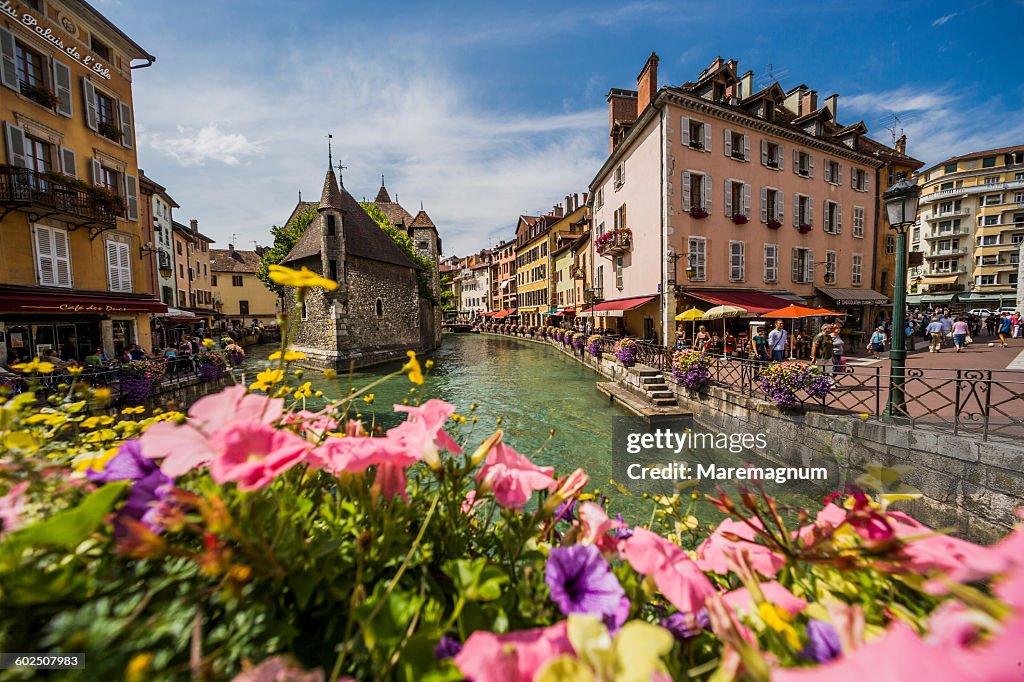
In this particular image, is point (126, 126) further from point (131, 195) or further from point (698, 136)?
point (698, 136)

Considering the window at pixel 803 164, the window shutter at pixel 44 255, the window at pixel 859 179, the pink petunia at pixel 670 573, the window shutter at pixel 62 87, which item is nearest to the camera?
the pink petunia at pixel 670 573

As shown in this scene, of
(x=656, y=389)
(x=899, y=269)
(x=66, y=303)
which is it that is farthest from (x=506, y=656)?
(x=66, y=303)

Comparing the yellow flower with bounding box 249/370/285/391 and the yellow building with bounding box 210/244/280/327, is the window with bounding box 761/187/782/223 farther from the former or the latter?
the yellow building with bounding box 210/244/280/327

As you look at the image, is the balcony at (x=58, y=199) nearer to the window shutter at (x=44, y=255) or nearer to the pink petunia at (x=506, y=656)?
the window shutter at (x=44, y=255)

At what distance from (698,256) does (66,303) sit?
20835 mm

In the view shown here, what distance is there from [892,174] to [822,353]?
55.6ft

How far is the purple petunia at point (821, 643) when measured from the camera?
636 millimetres

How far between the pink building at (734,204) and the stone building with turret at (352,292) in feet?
43.3


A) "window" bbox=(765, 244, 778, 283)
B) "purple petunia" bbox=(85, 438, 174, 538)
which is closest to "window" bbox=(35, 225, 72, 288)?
"purple petunia" bbox=(85, 438, 174, 538)

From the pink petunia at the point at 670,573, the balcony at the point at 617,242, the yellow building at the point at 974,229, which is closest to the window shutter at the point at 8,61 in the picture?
the pink petunia at the point at 670,573

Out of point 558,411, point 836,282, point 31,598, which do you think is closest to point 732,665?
point 31,598

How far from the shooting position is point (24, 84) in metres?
10.7

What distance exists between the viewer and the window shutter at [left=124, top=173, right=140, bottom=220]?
45.0 ft

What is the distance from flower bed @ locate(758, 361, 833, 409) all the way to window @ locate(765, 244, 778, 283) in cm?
1273
